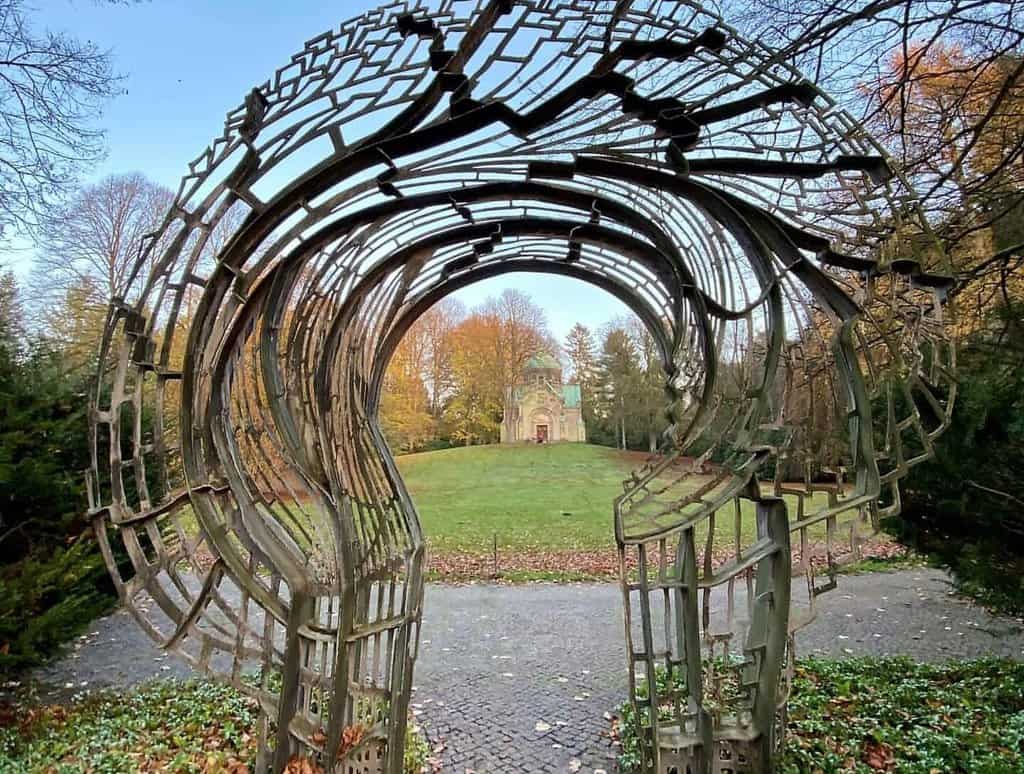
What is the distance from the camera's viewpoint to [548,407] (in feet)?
101

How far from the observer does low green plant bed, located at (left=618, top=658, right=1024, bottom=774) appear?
3.78 meters

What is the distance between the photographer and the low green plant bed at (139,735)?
3.85 metres

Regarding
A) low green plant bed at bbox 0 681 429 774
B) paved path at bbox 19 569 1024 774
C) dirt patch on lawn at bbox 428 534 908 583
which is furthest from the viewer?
dirt patch on lawn at bbox 428 534 908 583

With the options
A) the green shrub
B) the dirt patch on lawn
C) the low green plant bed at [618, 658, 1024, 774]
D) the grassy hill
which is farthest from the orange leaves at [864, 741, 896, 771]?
the grassy hill

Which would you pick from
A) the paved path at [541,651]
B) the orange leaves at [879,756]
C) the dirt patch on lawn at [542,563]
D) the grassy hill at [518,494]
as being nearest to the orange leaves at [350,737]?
the paved path at [541,651]

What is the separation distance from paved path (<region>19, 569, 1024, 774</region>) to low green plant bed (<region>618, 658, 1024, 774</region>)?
535 millimetres

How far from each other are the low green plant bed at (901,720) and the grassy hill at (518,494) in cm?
750

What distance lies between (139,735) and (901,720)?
16.9 feet

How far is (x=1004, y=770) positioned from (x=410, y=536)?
11.7 ft

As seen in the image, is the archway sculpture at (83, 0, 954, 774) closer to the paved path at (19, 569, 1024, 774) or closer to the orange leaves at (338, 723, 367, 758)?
the orange leaves at (338, 723, 367, 758)

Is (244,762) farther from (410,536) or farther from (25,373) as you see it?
(25,373)

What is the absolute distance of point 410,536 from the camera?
3.72m

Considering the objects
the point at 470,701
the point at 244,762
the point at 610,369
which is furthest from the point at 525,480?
the point at 244,762

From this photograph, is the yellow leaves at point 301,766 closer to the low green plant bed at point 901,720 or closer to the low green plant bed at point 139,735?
the low green plant bed at point 139,735
